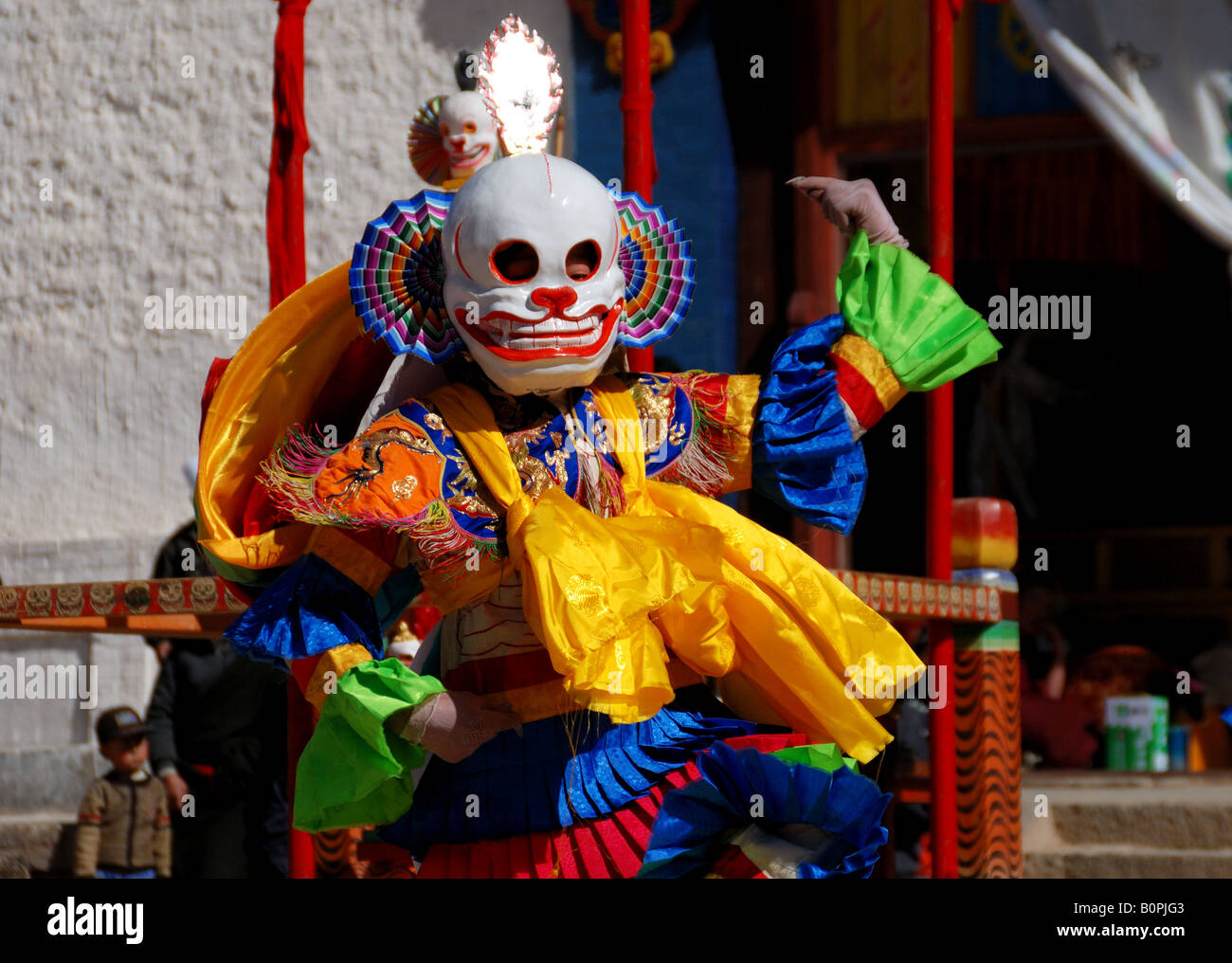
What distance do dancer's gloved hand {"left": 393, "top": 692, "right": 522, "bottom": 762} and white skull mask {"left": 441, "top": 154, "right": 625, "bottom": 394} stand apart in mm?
450

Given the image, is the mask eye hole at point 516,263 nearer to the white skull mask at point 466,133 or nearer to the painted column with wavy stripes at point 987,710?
the white skull mask at point 466,133

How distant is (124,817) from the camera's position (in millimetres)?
4879

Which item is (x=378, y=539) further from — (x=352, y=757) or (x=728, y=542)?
(x=728, y=542)

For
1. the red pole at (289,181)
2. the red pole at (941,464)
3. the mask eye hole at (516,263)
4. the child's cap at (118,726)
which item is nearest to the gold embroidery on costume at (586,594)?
the mask eye hole at (516,263)

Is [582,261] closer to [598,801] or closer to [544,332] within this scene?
[544,332]

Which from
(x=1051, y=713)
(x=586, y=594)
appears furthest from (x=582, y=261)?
(x=1051, y=713)

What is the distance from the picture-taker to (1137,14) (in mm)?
5426

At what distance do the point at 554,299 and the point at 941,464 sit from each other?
128 centimetres

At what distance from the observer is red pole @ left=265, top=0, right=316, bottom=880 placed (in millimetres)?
3100

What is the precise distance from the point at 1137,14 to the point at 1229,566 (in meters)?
3.48

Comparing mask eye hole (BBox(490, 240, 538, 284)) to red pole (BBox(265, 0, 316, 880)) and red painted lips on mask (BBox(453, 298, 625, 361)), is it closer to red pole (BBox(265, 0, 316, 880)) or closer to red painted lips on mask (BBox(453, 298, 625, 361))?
red painted lips on mask (BBox(453, 298, 625, 361))

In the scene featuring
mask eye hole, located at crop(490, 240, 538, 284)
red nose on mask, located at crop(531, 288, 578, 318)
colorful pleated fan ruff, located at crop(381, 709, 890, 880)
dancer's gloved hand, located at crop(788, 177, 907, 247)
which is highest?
dancer's gloved hand, located at crop(788, 177, 907, 247)

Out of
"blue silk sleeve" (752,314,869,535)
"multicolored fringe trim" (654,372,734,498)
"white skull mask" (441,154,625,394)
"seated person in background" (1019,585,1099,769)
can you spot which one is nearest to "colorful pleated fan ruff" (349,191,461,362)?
"white skull mask" (441,154,625,394)

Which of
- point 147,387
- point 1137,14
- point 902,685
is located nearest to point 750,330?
point 1137,14
